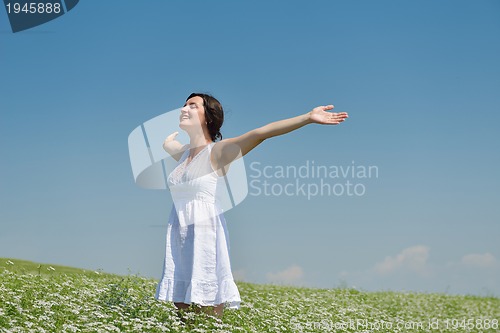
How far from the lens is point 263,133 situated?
6574mm

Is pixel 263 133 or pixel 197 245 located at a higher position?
pixel 263 133

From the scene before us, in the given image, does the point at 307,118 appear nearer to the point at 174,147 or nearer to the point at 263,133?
the point at 263,133

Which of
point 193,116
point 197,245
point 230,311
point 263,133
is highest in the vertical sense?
point 193,116

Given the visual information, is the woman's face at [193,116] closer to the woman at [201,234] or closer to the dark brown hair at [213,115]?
the dark brown hair at [213,115]

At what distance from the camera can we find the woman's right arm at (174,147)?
782 centimetres

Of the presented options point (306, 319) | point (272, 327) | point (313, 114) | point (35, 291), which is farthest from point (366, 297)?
point (313, 114)

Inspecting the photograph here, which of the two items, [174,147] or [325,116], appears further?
[174,147]

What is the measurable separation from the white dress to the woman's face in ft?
1.24

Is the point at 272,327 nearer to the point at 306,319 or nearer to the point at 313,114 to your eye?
the point at 306,319

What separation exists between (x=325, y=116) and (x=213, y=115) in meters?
1.54

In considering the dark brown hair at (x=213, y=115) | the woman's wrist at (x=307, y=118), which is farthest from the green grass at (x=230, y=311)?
the woman's wrist at (x=307, y=118)

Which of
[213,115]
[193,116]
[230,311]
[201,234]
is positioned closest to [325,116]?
[213,115]

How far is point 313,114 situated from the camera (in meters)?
6.32

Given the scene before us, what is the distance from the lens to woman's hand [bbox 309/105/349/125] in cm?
630
